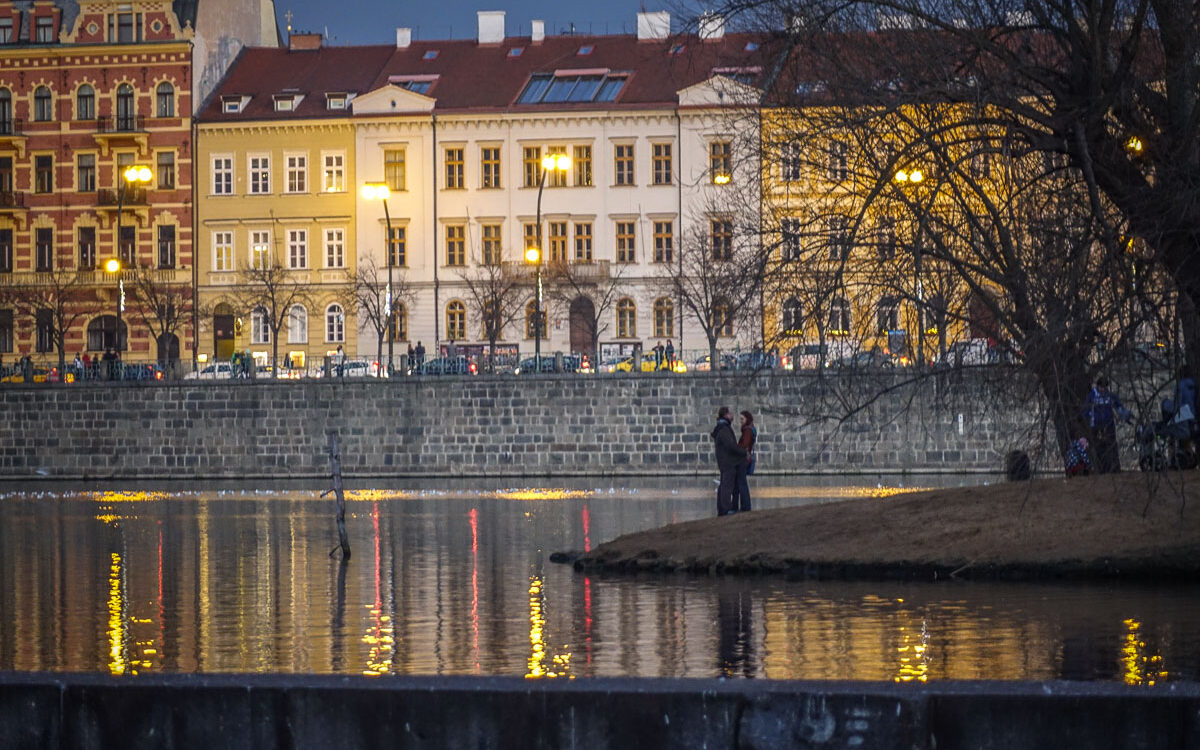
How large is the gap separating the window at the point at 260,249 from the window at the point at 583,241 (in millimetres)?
12450

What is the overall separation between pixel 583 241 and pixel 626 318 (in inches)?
137

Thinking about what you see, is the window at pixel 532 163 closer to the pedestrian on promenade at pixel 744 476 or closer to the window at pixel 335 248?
the window at pixel 335 248

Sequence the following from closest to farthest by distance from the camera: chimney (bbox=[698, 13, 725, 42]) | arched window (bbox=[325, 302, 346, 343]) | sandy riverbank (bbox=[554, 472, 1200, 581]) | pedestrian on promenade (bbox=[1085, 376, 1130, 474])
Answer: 1. pedestrian on promenade (bbox=[1085, 376, 1130, 474])
2. chimney (bbox=[698, 13, 725, 42])
3. sandy riverbank (bbox=[554, 472, 1200, 581])
4. arched window (bbox=[325, 302, 346, 343])

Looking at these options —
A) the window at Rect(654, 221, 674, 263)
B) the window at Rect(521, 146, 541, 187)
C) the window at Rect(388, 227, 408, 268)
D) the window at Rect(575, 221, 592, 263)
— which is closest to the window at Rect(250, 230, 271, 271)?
the window at Rect(388, 227, 408, 268)

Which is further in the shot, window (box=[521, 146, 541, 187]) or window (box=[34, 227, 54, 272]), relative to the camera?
window (box=[34, 227, 54, 272])

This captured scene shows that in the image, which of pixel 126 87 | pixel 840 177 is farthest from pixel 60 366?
pixel 840 177

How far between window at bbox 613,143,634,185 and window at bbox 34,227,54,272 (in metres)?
23.2

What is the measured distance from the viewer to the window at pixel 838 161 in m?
21.6

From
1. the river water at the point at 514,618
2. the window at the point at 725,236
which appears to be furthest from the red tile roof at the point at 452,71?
the river water at the point at 514,618

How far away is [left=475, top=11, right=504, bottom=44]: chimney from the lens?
8238 cm

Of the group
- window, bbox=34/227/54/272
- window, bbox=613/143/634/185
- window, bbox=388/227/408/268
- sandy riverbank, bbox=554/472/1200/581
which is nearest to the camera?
sandy riverbank, bbox=554/472/1200/581

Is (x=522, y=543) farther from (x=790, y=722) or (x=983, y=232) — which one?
(x=790, y=722)

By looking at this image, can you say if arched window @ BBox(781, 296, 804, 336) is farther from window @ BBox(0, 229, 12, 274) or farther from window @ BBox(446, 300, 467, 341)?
window @ BBox(0, 229, 12, 274)

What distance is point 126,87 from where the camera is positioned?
3113 inches
